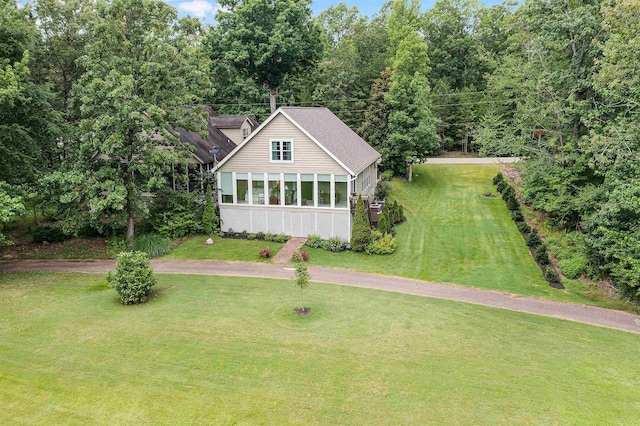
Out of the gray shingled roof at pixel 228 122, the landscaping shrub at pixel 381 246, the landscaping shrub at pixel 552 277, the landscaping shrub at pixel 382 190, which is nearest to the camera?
the landscaping shrub at pixel 552 277

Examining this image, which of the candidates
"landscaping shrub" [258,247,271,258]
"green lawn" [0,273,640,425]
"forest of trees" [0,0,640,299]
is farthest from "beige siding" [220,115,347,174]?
"green lawn" [0,273,640,425]

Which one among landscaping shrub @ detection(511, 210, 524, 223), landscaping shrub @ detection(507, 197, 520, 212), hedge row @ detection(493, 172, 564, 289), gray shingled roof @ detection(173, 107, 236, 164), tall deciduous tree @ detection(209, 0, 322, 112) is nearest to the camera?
hedge row @ detection(493, 172, 564, 289)

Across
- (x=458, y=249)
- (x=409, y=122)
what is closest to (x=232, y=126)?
(x=409, y=122)

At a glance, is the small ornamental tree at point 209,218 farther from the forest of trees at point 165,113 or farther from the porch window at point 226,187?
the forest of trees at point 165,113

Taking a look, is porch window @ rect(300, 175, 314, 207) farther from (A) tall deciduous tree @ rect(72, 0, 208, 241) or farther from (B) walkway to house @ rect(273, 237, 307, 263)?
(A) tall deciduous tree @ rect(72, 0, 208, 241)

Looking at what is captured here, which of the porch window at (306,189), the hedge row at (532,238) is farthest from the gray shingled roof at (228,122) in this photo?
the hedge row at (532,238)

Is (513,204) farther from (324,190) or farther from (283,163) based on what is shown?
(283,163)
